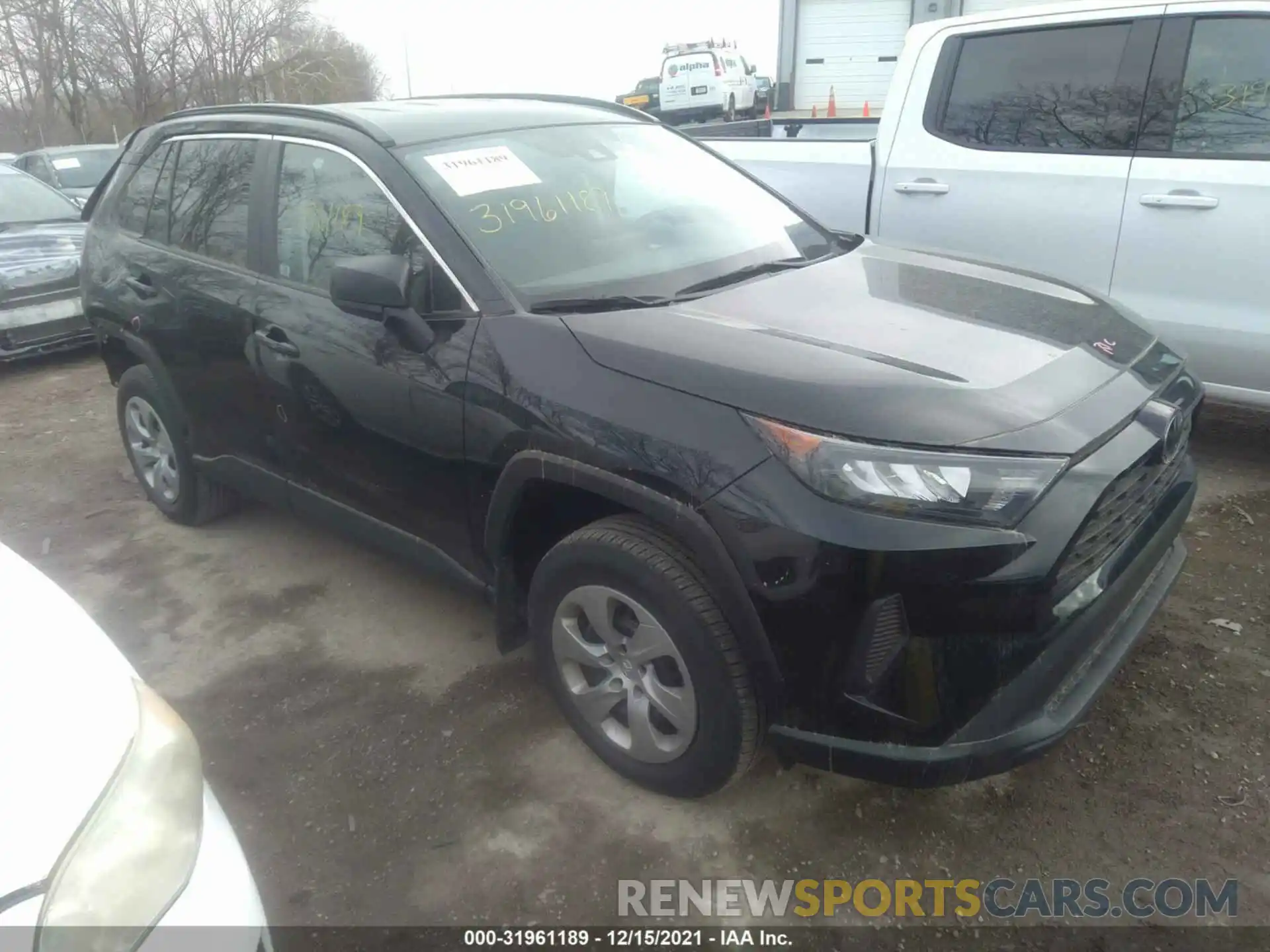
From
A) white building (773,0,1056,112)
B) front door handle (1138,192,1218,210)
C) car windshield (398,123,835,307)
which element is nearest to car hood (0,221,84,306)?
car windshield (398,123,835,307)

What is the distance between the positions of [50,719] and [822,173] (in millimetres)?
4534

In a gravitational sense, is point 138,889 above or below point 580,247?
below

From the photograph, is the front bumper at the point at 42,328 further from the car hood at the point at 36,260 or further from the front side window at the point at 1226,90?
the front side window at the point at 1226,90

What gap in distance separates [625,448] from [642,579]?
317 mm

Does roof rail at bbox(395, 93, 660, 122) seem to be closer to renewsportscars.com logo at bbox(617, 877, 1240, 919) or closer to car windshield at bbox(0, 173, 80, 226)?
renewsportscars.com logo at bbox(617, 877, 1240, 919)

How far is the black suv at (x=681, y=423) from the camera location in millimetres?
1985

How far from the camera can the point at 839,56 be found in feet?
37.1

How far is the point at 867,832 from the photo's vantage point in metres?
2.44

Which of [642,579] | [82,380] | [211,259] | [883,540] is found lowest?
[82,380]

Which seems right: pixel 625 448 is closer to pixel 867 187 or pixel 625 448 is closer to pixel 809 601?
pixel 809 601

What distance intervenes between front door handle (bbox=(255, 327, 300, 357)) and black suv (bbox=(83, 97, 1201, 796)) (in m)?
0.02

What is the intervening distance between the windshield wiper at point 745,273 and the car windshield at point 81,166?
12.3 m

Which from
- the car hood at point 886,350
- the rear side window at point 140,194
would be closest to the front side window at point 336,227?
the car hood at point 886,350

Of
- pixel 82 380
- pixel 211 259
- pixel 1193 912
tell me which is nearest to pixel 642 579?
pixel 1193 912
